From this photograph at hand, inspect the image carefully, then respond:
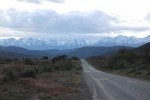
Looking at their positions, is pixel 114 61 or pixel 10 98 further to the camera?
pixel 114 61

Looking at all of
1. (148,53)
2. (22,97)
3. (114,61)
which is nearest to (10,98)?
(22,97)

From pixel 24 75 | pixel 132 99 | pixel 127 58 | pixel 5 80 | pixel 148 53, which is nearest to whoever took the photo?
pixel 132 99

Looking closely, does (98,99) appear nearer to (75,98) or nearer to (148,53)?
(75,98)

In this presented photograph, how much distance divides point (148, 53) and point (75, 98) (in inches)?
2677

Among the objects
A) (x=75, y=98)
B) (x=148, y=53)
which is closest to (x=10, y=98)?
(x=75, y=98)

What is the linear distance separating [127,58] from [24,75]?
68.4 meters

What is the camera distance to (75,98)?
28141 mm

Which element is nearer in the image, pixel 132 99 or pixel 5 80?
pixel 132 99

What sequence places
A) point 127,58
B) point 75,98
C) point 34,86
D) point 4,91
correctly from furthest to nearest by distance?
point 127,58 → point 34,86 → point 4,91 → point 75,98

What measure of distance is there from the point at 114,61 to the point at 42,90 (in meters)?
85.1

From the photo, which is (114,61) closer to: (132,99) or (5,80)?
(5,80)

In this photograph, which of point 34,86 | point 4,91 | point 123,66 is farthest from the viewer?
point 123,66

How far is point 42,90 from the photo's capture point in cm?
3509

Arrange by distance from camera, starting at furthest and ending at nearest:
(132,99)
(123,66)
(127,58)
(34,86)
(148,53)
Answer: (127,58) → (123,66) → (148,53) → (34,86) → (132,99)
